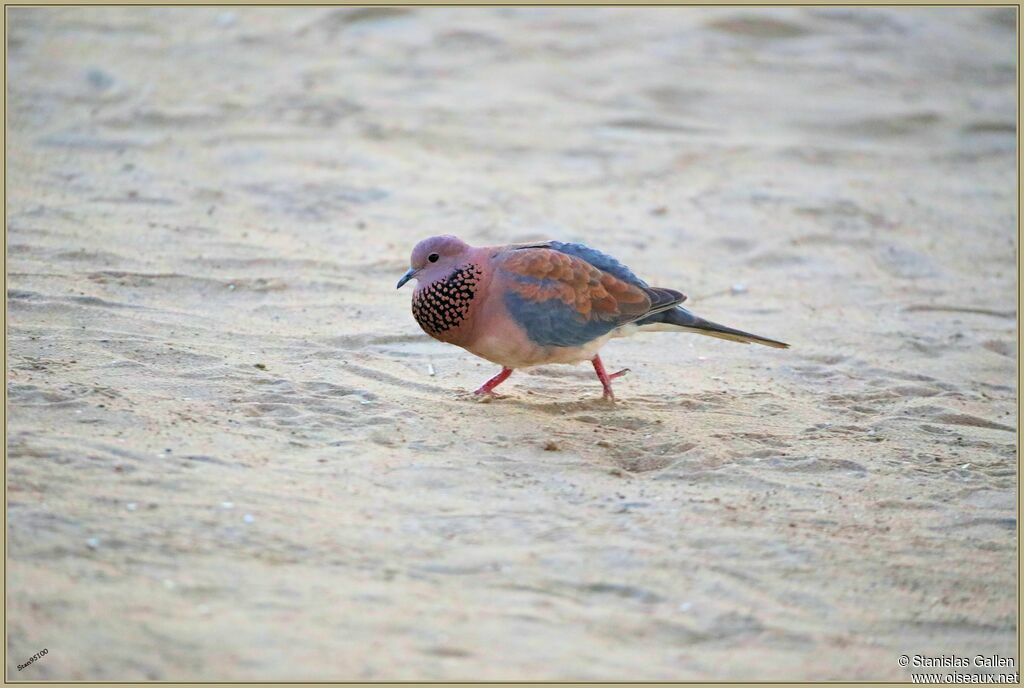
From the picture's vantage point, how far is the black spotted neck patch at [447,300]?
15.8ft

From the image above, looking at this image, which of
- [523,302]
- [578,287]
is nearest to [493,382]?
[523,302]

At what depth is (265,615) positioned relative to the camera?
3125 mm

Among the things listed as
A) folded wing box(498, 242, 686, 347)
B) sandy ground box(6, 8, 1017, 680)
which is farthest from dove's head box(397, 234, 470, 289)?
sandy ground box(6, 8, 1017, 680)

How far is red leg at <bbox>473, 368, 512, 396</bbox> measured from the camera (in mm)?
5078

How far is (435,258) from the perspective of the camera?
4930mm

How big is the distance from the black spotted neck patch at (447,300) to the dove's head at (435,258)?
5cm

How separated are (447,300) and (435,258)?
0.22m

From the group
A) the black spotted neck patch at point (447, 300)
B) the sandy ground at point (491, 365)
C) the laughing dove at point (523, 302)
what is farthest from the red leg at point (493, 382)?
the black spotted neck patch at point (447, 300)

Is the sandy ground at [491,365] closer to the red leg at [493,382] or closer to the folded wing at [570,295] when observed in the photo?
the red leg at [493,382]

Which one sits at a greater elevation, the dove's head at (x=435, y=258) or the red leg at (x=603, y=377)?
the dove's head at (x=435, y=258)

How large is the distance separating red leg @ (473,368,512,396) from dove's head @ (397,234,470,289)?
534 mm

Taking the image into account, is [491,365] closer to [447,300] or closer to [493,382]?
[493,382]

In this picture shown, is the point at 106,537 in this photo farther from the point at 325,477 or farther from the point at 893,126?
the point at 893,126

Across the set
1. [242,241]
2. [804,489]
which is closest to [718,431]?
[804,489]
